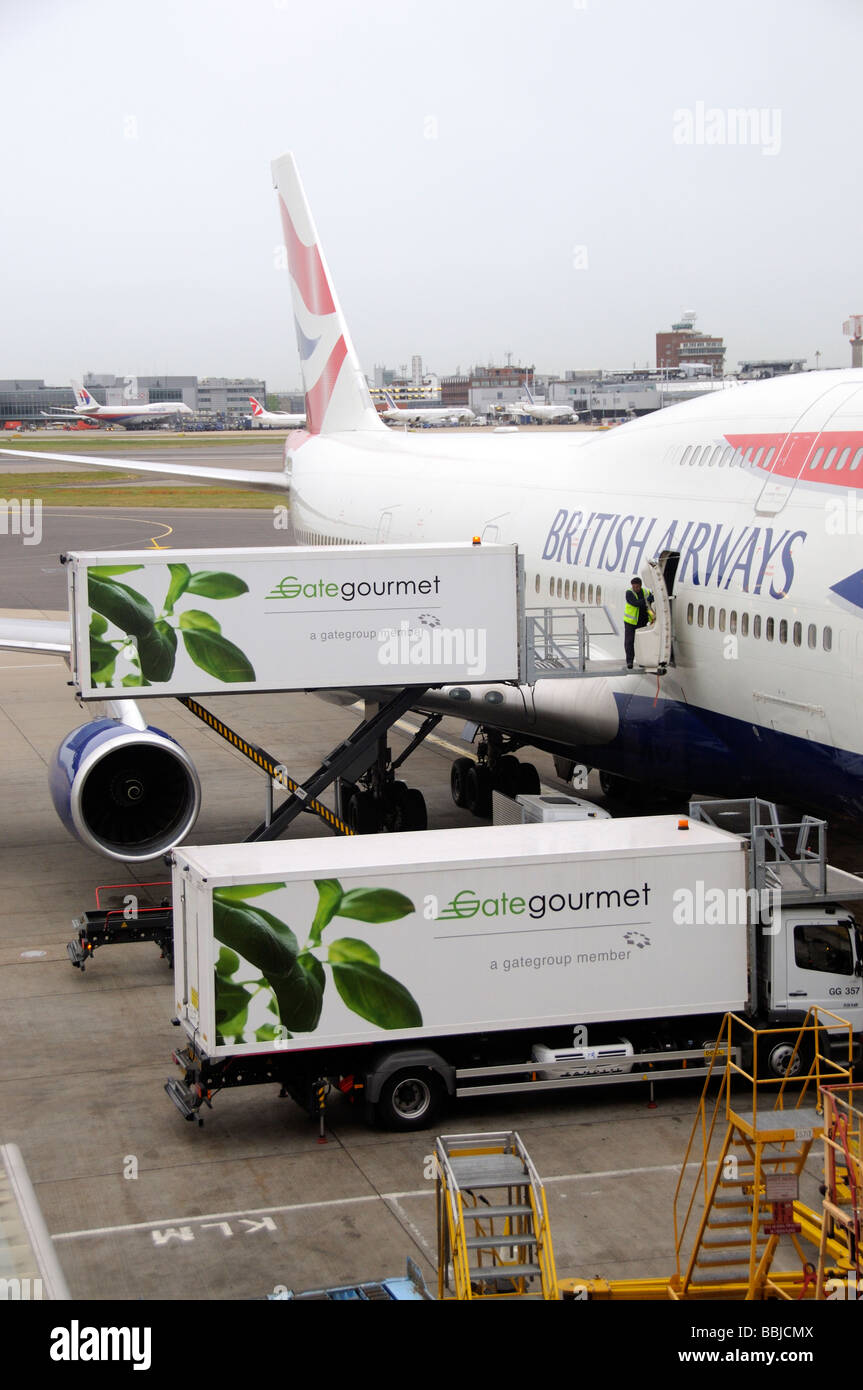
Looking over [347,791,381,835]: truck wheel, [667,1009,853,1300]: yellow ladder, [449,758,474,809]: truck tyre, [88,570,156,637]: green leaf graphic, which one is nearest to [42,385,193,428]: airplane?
[449,758,474,809]: truck tyre

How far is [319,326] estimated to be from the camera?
33.7 metres

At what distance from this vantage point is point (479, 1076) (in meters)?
14.0

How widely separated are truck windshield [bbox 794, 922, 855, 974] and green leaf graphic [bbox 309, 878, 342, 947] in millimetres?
4376

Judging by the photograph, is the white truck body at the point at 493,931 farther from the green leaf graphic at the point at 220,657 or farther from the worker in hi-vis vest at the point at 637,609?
the worker in hi-vis vest at the point at 637,609

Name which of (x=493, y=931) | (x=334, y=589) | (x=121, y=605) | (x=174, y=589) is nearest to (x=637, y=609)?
(x=334, y=589)

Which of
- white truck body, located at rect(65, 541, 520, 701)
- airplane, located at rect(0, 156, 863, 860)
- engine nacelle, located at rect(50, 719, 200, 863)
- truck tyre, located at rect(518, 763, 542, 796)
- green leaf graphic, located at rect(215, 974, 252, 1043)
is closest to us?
green leaf graphic, located at rect(215, 974, 252, 1043)

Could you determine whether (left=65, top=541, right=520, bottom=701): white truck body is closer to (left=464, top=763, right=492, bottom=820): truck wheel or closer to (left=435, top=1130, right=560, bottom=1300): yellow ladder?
(left=464, top=763, right=492, bottom=820): truck wheel

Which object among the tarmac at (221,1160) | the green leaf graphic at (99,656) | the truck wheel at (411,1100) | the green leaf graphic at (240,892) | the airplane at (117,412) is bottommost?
the tarmac at (221,1160)

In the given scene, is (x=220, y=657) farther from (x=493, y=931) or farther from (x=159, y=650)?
(x=493, y=931)

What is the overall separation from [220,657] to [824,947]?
7.41 m

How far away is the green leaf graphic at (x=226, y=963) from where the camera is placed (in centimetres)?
1327

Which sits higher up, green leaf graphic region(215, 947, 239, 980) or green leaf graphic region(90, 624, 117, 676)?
green leaf graphic region(90, 624, 117, 676)

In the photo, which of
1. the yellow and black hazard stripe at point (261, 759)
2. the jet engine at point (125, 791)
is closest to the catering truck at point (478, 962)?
the yellow and black hazard stripe at point (261, 759)

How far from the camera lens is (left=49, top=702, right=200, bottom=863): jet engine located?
1978 centimetres
